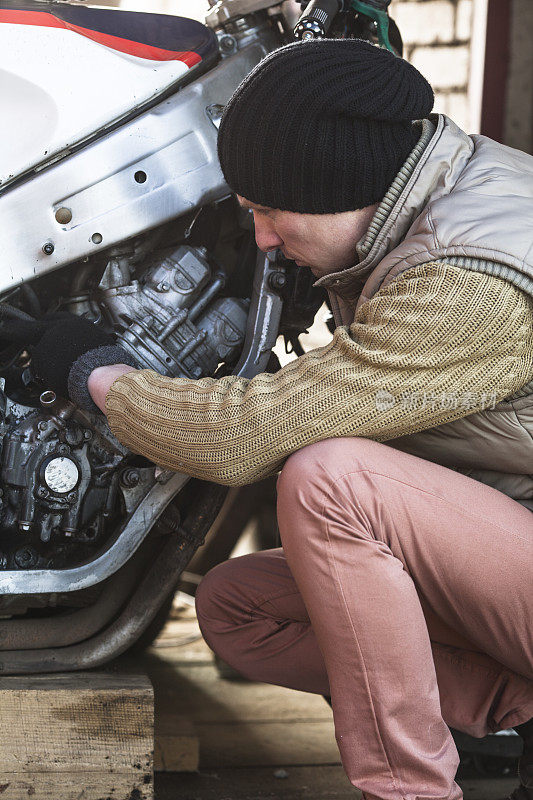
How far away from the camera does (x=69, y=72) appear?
1481 millimetres

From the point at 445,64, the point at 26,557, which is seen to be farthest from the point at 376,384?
the point at 445,64

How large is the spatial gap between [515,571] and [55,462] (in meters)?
0.82

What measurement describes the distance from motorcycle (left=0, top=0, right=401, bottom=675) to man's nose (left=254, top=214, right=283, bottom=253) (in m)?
0.30

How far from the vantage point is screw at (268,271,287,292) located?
5.43ft

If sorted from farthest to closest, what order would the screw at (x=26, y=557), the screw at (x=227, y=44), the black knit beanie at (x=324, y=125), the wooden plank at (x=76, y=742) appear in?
the screw at (x=227, y=44) < the screw at (x=26, y=557) < the wooden plank at (x=76, y=742) < the black knit beanie at (x=324, y=125)

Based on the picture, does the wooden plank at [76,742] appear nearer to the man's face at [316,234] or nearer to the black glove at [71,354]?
the black glove at [71,354]

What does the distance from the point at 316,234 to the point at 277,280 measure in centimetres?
38

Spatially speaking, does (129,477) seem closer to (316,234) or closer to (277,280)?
(277,280)

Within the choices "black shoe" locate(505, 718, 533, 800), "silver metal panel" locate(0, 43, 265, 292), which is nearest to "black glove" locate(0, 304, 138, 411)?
"silver metal panel" locate(0, 43, 265, 292)

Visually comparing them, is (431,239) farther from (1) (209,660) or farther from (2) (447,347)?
(1) (209,660)

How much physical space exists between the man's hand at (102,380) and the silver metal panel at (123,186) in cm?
26

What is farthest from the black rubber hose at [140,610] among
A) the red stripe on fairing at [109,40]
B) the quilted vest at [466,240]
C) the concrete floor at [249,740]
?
the red stripe on fairing at [109,40]

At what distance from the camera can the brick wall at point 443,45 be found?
3.75 meters

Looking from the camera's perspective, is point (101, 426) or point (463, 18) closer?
point (101, 426)
